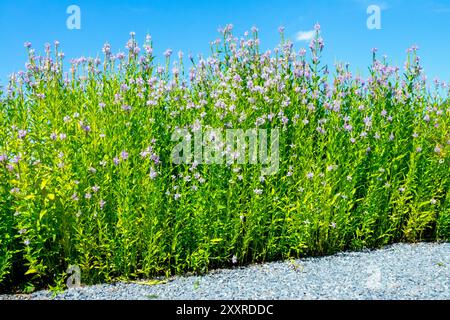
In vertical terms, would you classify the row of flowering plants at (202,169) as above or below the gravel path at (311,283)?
above

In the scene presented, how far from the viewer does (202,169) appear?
588cm

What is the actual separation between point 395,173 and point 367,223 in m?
0.85

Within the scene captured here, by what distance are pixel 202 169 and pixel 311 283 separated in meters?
1.63

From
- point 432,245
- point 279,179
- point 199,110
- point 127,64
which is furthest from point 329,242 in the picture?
point 127,64

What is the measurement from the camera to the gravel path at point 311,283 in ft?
16.2

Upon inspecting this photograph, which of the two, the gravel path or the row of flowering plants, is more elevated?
the row of flowering plants

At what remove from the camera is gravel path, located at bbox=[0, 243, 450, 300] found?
16.2ft

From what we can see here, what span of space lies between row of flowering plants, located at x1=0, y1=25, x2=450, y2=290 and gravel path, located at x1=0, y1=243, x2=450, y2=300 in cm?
23

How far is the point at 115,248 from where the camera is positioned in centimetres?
543

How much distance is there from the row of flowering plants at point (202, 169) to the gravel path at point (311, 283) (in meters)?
0.23

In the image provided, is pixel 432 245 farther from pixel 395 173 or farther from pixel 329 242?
pixel 329 242

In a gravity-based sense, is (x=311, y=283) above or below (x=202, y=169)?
below

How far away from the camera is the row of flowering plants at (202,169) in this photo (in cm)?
534
